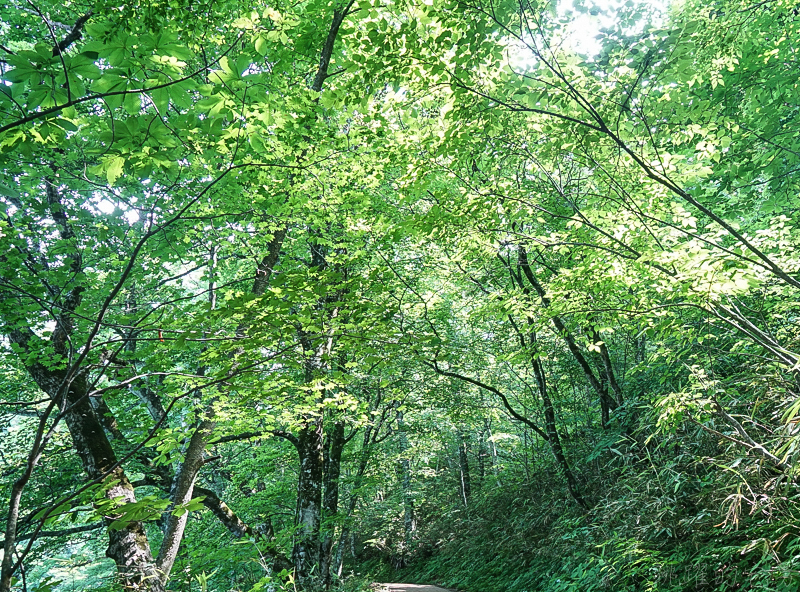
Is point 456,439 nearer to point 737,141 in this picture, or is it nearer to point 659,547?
point 659,547

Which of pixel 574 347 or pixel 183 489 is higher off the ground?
pixel 574 347

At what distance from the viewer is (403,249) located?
363 inches

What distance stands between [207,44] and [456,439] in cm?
1408

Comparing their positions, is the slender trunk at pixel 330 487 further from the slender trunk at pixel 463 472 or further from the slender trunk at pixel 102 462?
the slender trunk at pixel 463 472

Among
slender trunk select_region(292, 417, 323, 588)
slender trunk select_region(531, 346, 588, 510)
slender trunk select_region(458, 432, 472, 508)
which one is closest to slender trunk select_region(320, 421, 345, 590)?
slender trunk select_region(292, 417, 323, 588)

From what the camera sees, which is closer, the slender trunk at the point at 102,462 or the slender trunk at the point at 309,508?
the slender trunk at the point at 102,462

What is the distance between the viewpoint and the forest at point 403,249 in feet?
7.69

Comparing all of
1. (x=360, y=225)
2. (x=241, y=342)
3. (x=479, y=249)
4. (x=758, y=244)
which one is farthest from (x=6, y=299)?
(x=758, y=244)

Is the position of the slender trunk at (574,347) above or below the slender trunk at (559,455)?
above

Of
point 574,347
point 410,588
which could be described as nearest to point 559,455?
point 574,347

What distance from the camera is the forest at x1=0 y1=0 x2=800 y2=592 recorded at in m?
2.34

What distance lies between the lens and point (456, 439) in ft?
50.8

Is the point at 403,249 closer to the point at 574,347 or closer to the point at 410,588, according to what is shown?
the point at 574,347

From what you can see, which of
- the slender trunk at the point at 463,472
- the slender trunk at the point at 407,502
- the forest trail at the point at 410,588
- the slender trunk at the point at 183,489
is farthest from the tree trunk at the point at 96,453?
the slender trunk at the point at 463,472
